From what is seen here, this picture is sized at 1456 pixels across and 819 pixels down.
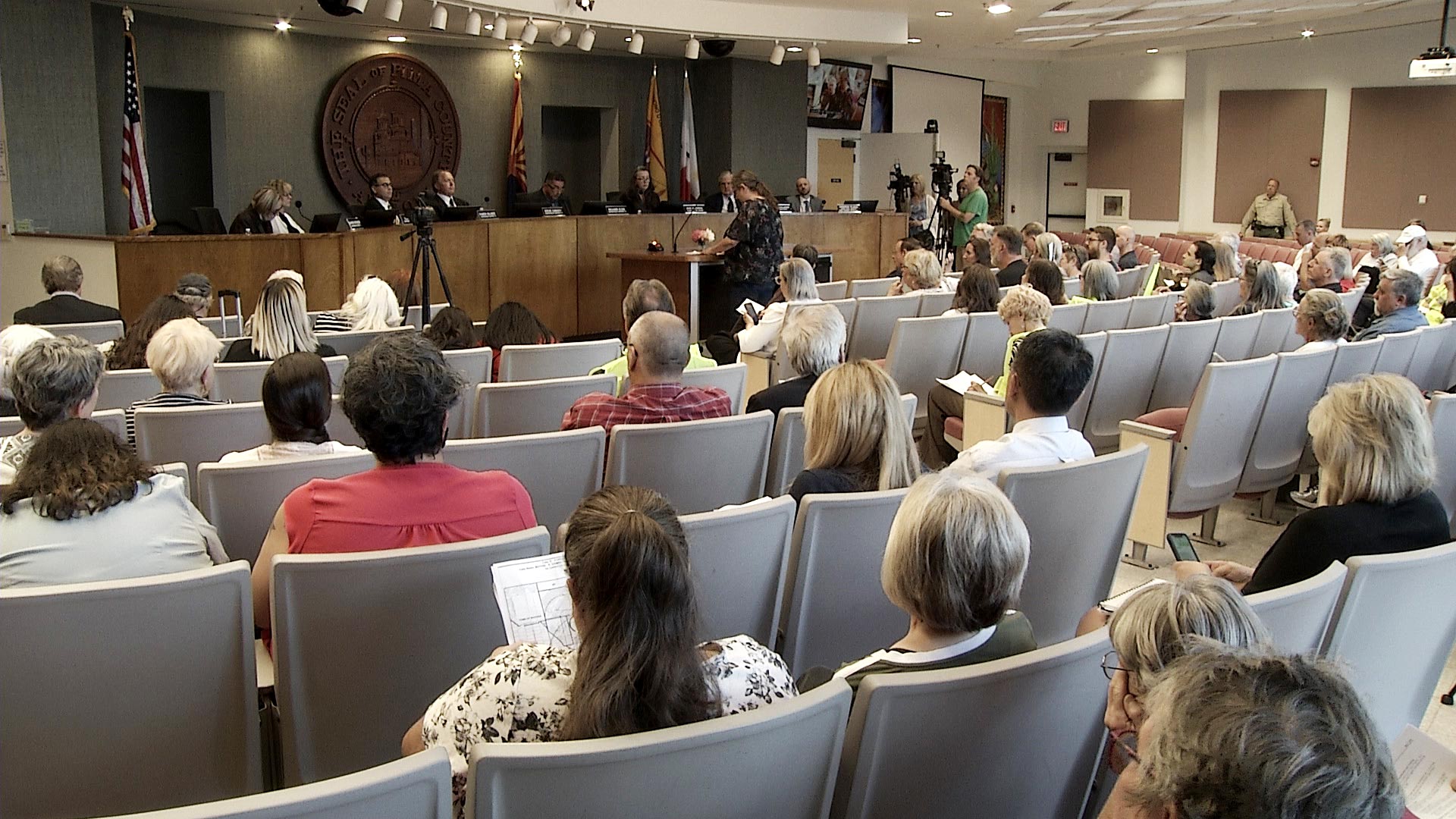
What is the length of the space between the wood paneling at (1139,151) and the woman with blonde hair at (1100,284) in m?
12.7

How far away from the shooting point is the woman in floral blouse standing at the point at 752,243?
32.1ft

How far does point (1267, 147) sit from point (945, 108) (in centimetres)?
A: 473

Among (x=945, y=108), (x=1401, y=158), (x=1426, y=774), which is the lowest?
(x=1426, y=774)

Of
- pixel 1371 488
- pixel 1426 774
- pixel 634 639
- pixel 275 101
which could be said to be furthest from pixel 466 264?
pixel 1426 774

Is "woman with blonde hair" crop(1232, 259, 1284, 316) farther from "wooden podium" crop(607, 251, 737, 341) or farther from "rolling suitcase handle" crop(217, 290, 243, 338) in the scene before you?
"rolling suitcase handle" crop(217, 290, 243, 338)

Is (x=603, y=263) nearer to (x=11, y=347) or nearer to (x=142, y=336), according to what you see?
(x=142, y=336)

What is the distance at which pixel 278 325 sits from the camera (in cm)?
540

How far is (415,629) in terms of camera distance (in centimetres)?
243

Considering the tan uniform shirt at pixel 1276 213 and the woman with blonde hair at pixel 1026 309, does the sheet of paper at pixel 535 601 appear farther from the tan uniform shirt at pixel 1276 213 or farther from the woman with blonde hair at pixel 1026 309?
the tan uniform shirt at pixel 1276 213

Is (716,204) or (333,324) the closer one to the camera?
(333,324)

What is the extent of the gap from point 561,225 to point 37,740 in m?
9.83

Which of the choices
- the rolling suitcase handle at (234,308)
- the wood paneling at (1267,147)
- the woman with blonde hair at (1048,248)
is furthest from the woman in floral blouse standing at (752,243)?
the wood paneling at (1267,147)

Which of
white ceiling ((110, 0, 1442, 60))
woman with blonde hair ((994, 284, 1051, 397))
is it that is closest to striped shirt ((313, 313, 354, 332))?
white ceiling ((110, 0, 1442, 60))

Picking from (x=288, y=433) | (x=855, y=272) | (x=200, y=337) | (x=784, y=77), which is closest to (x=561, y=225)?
(x=855, y=272)
